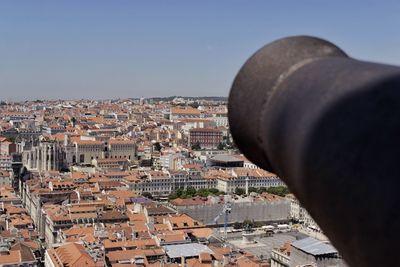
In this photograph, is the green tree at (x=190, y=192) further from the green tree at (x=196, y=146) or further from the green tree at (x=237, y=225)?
the green tree at (x=196, y=146)

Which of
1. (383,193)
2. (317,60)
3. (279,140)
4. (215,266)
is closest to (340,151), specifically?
(383,193)

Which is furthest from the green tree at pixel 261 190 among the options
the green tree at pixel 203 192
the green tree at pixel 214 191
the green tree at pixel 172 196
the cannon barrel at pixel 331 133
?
the cannon barrel at pixel 331 133

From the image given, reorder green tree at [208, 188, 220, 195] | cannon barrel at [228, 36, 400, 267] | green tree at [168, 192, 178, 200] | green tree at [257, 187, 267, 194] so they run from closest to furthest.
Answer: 1. cannon barrel at [228, 36, 400, 267]
2. green tree at [168, 192, 178, 200]
3. green tree at [208, 188, 220, 195]
4. green tree at [257, 187, 267, 194]

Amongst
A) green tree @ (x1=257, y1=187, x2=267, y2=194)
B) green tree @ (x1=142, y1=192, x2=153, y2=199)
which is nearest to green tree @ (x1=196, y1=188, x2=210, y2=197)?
green tree @ (x1=142, y1=192, x2=153, y2=199)

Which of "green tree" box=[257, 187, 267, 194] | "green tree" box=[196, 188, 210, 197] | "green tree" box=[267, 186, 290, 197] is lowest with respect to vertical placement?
"green tree" box=[257, 187, 267, 194]

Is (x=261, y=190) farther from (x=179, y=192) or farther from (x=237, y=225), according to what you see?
(x=237, y=225)

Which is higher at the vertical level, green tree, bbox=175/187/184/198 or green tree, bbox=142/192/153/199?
green tree, bbox=175/187/184/198

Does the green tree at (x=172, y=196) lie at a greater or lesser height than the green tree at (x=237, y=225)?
greater

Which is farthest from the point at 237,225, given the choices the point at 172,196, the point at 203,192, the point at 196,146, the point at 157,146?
the point at 196,146

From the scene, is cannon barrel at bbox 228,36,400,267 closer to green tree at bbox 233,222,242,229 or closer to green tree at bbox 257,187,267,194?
green tree at bbox 233,222,242,229
